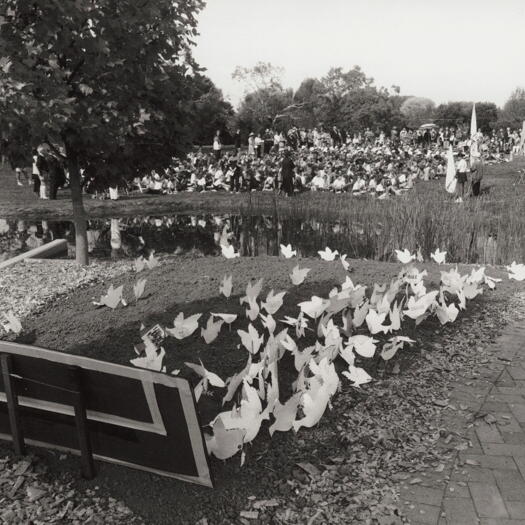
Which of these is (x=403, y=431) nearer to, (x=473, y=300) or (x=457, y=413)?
(x=457, y=413)

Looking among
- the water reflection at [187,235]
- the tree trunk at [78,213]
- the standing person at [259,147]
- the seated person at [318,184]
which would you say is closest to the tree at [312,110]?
the standing person at [259,147]

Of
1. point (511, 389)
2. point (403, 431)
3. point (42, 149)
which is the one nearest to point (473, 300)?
point (511, 389)

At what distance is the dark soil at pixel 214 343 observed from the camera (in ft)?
8.10

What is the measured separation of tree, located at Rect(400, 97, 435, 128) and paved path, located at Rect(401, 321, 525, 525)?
65.0 meters

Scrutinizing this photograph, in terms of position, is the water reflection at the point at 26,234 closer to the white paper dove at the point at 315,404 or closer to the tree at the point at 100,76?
the tree at the point at 100,76

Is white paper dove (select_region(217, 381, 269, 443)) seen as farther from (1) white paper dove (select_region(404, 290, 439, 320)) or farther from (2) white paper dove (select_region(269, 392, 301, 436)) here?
(1) white paper dove (select_region(404, 290, 439, 320))

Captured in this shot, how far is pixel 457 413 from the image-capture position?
10.7 ft

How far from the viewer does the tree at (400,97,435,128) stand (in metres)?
68.3

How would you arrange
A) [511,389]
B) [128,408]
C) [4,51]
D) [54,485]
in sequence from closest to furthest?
[128,408]
[54,485]
[511,389]
[4,51]

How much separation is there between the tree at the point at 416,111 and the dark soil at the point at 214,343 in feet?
207

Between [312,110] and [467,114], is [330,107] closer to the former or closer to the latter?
[312,110]

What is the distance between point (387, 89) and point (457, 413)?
59990 millimetres

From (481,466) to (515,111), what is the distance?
242 ft

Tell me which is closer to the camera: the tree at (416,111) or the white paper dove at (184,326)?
the white paper dove at (184,326)
